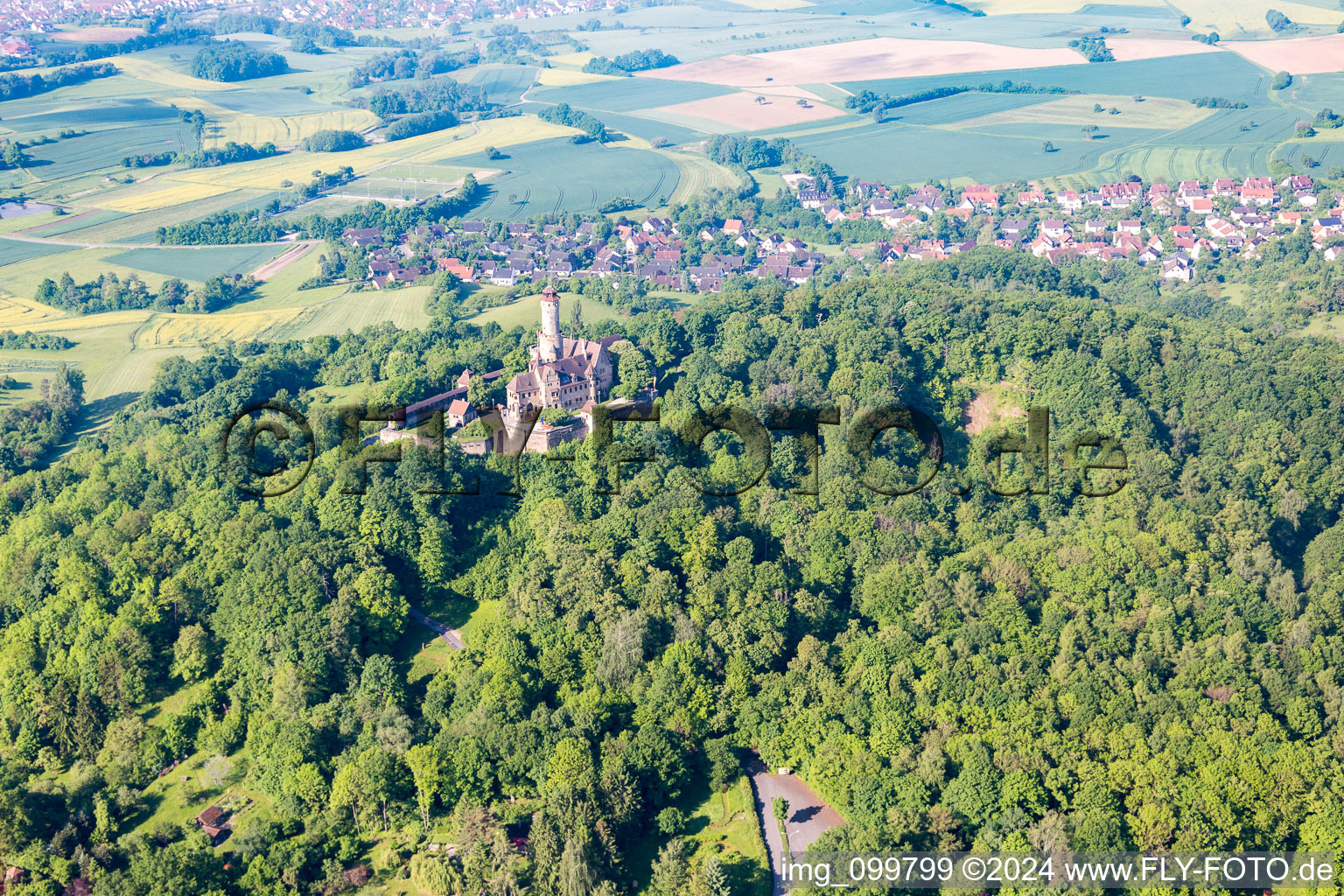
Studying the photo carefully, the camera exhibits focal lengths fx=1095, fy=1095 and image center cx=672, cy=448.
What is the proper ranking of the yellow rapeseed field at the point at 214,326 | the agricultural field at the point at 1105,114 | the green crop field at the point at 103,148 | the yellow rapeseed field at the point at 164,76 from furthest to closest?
1. the yellow rapeseed field at the point at 164,76
2. the agricultural field at the point at 1105,114
3. the green crop field at the point at 103,148
4. the yellow rapeseed field at the point at 214,326

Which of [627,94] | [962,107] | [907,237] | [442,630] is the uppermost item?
[627,94]

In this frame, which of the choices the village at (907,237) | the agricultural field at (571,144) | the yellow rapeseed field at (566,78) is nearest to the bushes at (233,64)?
the agricultural field at (571,144)

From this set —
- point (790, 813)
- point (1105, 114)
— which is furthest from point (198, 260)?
point (1105, 114)

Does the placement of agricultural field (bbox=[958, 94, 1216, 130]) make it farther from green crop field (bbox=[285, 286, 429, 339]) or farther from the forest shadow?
the forest shadow

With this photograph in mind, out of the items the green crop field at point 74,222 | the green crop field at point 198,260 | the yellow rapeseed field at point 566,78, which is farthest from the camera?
the yellow rapeseed field at point 566,78

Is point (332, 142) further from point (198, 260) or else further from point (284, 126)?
Result: point (198, 260)

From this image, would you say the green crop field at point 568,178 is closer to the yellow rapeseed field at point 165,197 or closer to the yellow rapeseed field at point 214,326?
the yellow rapeseed field at point 165,197
